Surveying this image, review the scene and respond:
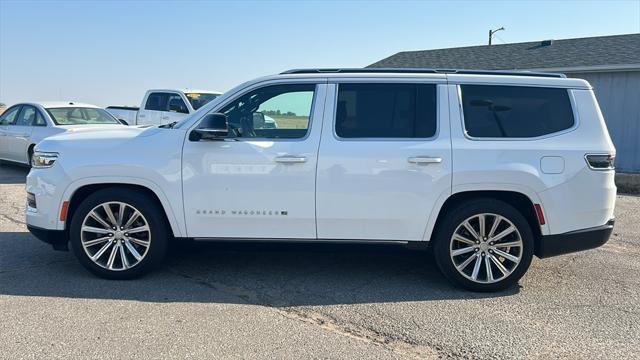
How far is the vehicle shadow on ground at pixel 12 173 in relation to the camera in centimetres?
1114

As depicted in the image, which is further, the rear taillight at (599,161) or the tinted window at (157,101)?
the tinted window at (157,101)

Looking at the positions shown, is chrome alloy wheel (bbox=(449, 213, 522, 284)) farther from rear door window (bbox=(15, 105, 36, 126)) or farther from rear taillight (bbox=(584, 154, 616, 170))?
rear door window (bbox=(15, 105, 36, 126))

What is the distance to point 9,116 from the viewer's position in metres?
12.2

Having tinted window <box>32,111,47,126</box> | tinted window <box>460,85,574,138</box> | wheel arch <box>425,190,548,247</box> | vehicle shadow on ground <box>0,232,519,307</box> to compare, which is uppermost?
tinted window <box>460,85,574,138</box>

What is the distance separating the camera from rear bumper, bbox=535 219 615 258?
15.3ft

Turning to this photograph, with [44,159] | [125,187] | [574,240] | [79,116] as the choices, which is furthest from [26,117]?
[574,240]

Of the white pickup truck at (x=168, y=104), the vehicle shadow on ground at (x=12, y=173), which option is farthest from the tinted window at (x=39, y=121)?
the white pickup truck at (x=168, y=104)

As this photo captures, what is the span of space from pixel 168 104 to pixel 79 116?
107 inches

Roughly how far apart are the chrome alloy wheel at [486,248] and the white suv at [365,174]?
13mm

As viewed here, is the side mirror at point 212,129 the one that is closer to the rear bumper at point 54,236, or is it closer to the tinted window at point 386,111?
the tinted window at point 386,111

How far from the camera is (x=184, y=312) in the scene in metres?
4.19

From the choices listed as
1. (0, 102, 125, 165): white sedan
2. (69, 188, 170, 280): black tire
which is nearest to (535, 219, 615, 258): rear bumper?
(69, 188, 170, 280): black tire

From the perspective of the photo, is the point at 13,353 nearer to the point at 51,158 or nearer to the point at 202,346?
the point at 202,346

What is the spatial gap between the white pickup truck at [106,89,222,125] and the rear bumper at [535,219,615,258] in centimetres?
1031
